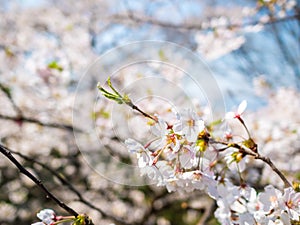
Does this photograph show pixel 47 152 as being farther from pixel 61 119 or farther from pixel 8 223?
pixel 61 119

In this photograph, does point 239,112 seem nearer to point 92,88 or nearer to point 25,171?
point 25,171

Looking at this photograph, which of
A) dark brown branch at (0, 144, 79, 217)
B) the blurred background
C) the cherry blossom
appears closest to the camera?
dark brown branch at (0, 144, 79, 217)

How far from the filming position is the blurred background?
2861 mm

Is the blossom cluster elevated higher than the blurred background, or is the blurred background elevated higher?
the blurred background

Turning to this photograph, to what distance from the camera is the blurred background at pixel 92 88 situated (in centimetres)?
286

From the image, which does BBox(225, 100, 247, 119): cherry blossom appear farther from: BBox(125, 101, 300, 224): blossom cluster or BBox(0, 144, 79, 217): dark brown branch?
BBox(0, 144, 79, 217): dark brown branch

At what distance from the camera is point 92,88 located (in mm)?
3605

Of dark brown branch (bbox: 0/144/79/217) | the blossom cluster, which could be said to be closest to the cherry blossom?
the blossom cluster

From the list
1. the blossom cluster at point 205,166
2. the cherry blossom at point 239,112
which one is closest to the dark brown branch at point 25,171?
the blossom cluster at point 205,166

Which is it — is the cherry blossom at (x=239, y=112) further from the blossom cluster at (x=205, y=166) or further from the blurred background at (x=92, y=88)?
the blurred background at (x=92, y=88)

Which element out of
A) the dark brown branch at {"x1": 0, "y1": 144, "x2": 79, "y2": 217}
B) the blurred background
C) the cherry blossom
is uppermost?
the blurred background

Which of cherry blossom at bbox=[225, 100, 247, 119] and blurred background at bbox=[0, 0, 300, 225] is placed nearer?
cherry blossom at bbox=[225, 100, 247, 119]

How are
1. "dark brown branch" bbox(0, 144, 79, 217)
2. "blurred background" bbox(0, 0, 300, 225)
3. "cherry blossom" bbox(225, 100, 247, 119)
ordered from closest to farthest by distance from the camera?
"dark brown branch" bbox(0, 144, 79, 217) → "cherry blossom" bbox(225, 100, 247, 119) → "blurred background" bbox(0, 0, 300, 225)

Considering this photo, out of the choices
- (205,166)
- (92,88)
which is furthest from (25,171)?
(92,88)
